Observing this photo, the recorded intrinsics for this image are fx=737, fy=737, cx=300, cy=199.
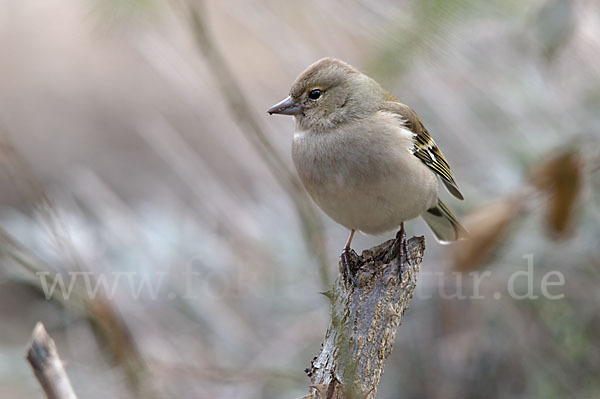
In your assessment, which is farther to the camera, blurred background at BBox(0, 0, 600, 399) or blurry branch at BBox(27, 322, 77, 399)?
blurred background at BBox(0, 0, 600, 399)

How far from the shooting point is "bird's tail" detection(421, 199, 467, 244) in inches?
153

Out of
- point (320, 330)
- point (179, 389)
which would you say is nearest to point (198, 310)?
point (179, 389)

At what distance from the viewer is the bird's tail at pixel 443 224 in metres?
3.88

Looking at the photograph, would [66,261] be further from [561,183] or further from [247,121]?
[561,183]

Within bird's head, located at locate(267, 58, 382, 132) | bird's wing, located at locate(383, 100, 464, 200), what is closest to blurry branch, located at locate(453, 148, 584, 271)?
bird's wing, located at locate(383, 100, 464, 200)

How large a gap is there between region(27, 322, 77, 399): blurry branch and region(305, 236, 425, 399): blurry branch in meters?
0.72

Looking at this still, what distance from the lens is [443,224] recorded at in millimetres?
3928

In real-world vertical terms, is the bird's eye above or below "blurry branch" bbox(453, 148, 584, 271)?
above

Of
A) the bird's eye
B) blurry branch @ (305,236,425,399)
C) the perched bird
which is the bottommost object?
blurry branch @ (305,236,425,399)

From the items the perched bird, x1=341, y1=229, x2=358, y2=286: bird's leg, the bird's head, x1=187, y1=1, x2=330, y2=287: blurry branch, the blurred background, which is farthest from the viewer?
the blurred background

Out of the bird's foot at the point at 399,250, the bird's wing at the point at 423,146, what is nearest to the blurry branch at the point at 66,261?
the bird's foot at the point at 399,250

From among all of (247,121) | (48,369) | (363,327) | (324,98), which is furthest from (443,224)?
(48,369)

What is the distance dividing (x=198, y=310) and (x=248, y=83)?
4.62 metres

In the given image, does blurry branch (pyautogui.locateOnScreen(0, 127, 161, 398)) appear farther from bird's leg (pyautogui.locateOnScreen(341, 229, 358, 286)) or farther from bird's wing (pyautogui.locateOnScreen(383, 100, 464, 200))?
bird's wing (pyautogui.locateOnScreen(383, 100, 464, 200))
